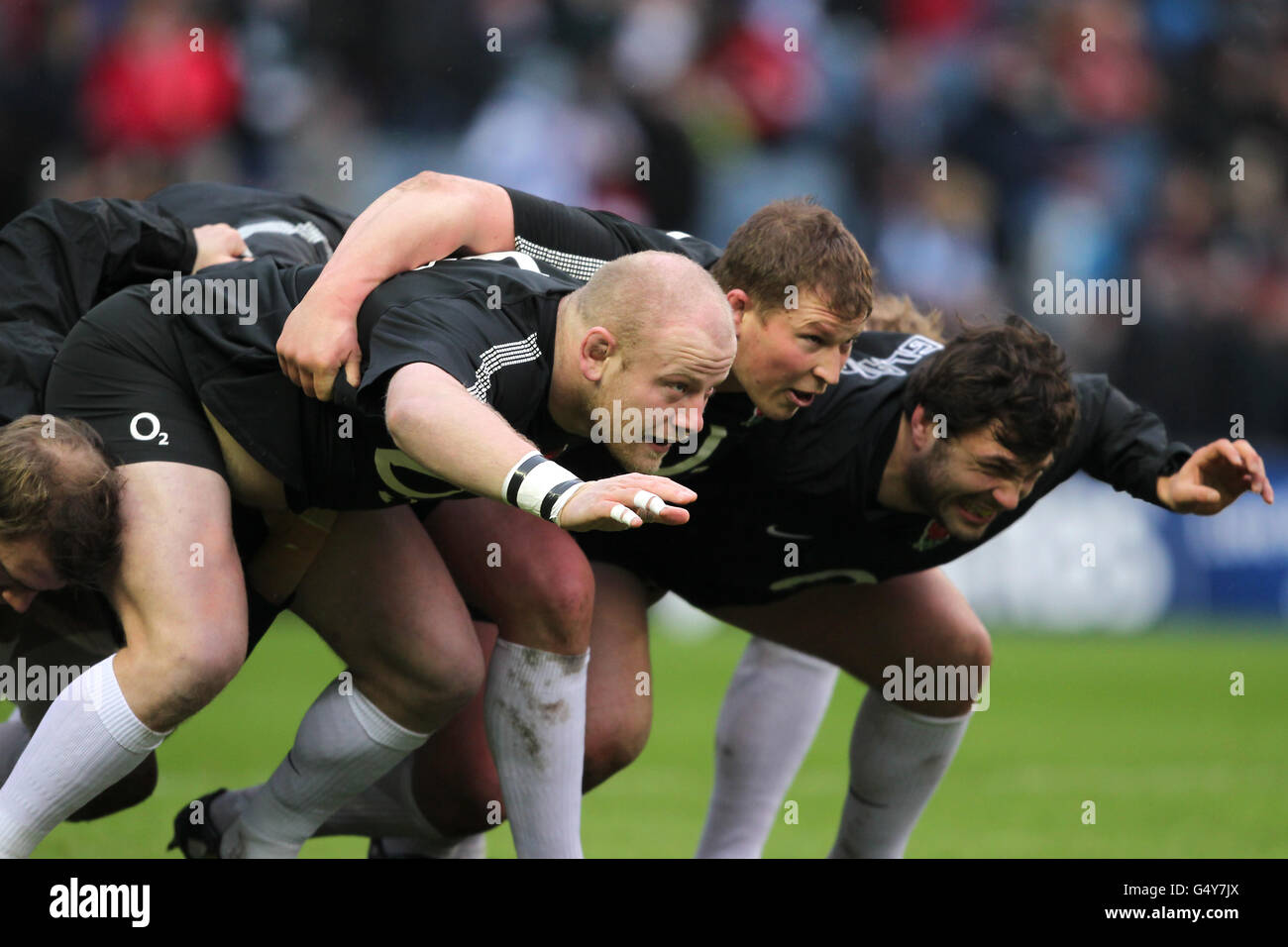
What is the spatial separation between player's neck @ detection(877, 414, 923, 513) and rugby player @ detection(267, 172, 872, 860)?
1.39ft

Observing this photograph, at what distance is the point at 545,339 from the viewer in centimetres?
384

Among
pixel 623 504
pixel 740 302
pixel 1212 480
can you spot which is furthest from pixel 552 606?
pixel 1212 480

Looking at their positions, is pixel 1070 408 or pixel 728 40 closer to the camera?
pixel 1070 408

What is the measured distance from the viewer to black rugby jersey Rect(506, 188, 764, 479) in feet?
14.5

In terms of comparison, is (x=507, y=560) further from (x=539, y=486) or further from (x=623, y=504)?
(x=623, y=504)

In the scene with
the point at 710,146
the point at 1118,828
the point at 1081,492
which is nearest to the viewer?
the point at 1118,828

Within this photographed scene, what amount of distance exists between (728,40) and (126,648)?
30.7 ft

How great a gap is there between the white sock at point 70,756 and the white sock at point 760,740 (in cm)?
212

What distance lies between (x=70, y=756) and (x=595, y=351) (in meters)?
1.49

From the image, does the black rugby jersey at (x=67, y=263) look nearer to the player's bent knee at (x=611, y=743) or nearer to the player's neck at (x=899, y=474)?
the player's bent knee at (x=611, y=743)

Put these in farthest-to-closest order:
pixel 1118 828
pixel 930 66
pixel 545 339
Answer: pixel 930 66
pixel 1118 828
pixel 545 339

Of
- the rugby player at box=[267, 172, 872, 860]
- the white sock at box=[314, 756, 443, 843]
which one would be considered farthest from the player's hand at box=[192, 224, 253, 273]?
the white sock at box=[314, 756, 443, 843]

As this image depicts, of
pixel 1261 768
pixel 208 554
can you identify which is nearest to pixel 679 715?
pixel 1261 768
